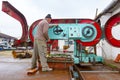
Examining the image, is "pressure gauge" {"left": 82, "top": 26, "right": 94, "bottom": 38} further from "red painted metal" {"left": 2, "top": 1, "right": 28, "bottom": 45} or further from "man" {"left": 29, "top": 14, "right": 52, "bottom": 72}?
"red painted metal" {"left": 2, "top": 1, "right": 28, "bottom": 45}

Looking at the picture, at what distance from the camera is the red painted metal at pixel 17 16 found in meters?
5.84

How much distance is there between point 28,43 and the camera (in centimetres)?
703

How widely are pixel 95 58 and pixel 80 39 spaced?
1524 mm

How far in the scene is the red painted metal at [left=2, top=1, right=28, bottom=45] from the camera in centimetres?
584

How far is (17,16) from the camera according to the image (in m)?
6.31

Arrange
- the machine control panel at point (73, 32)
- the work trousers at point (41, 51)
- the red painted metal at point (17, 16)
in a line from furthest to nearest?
the machine control panel at point (73, 32) → the red painted metal at point (17, 16) → the work trousers at point (41, 51)

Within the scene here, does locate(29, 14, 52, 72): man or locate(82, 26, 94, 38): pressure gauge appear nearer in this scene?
locate(29, 14, 52, 72): man

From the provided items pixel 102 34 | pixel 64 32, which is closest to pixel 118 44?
pixel 102 34

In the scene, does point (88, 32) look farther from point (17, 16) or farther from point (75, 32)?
point (17, 16)

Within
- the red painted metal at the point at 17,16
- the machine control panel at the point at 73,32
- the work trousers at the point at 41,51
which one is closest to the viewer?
the work trousers at the point at 41,51

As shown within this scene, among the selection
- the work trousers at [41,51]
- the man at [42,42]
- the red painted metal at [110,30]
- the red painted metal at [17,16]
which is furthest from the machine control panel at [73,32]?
the work trousers at [41,51]

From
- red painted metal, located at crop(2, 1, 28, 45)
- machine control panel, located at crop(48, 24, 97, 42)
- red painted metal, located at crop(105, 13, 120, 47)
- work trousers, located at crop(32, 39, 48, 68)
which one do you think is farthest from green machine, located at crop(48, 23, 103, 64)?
work trousers, located at crop(32, 39, 48, 68)

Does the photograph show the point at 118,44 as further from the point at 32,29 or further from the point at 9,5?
the point at 9,5

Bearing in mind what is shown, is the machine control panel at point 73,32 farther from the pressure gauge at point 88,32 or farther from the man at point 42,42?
the man at point 42,42
